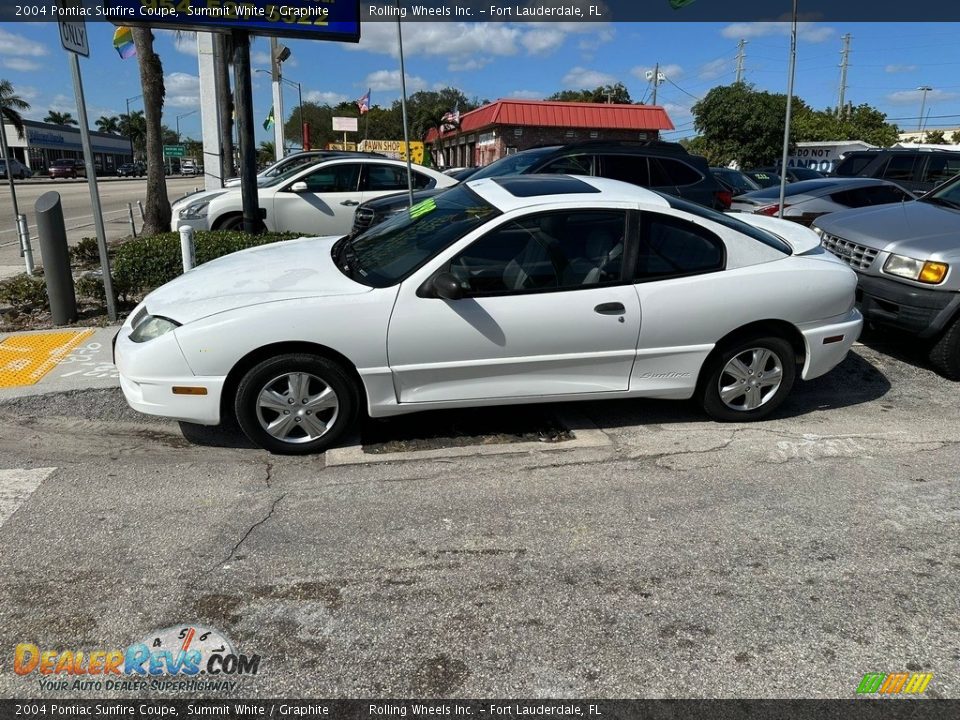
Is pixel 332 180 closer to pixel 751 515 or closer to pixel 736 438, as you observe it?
pixel 736 438

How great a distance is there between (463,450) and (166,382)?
5.84 feet

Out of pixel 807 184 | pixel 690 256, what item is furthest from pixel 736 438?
pixel 807 184

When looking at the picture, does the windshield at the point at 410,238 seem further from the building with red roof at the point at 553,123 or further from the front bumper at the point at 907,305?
the building with red roof at the point at 553,123

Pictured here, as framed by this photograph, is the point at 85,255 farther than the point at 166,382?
Yes

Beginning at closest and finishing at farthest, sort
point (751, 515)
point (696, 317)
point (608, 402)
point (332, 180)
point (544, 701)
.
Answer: point (544, 701)
point (751, 515)
point (696, 317)
point (608, 402)
point (332, 180)

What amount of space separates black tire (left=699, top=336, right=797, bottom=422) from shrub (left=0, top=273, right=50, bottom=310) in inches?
243

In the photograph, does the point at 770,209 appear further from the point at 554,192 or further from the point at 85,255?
the point at 85,255

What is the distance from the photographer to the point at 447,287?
409 centimetres

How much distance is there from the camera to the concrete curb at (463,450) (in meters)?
4.34

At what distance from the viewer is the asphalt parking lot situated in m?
2.67

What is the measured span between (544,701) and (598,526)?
1219mm

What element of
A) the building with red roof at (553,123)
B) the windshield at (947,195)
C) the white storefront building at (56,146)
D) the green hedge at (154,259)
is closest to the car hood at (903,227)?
the windshield at (947,195)

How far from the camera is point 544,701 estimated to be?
248 centimetres

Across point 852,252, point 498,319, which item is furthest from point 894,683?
point 852,252
